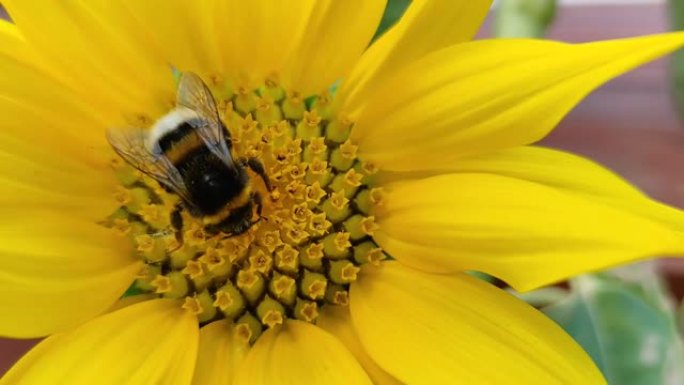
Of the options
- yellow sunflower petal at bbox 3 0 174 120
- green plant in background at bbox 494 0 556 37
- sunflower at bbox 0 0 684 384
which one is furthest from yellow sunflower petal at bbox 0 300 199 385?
green plant in background at bbox 494 0 556 37

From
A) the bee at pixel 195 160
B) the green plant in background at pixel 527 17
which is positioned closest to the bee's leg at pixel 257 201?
the bee at pixel 195 160

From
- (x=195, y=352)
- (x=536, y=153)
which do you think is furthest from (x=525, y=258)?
(x=195, y=352)

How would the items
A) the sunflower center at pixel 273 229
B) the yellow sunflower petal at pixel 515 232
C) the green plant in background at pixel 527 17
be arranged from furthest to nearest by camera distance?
the green plant in background at pixel 527 17
the sunflower center at pixel 273 229
the yellow sunflower petal at pixel 515 232

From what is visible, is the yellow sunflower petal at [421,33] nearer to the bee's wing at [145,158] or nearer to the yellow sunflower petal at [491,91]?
the yellow sunflower petal at [491,91]

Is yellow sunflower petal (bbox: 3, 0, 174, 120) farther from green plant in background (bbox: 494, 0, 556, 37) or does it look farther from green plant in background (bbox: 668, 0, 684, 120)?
green plant in background (bbox: 668, 0, 684, 120)

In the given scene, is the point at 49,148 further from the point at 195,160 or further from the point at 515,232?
the point at 515,232

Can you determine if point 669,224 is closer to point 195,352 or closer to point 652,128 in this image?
point 195,352
